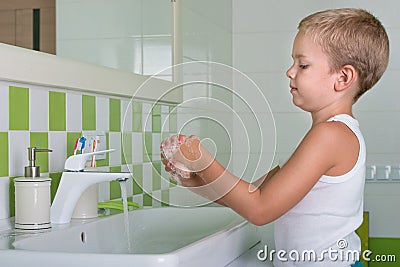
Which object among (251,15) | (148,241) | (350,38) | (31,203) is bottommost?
(148,241)

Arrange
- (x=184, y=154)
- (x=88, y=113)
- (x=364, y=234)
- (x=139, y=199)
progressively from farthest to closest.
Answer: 1. (x=364, y=234)
2. (x=139, y=199)
3. (x=88, y=113)
4. (x=184, y=154)

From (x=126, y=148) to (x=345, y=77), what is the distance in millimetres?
744

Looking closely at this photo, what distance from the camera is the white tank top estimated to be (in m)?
1.47

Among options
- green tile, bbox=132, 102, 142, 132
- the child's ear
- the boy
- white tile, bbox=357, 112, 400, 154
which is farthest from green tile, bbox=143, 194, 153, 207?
white tile, bbox=357, 112, 400, 154

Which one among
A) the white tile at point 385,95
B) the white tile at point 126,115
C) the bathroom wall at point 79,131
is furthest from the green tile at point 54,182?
the white tile at point 385,95

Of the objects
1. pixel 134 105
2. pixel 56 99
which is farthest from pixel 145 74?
pixel 56 99

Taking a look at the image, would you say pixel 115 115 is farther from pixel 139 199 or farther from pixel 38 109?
pixel 38 109

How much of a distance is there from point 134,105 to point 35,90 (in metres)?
0.54

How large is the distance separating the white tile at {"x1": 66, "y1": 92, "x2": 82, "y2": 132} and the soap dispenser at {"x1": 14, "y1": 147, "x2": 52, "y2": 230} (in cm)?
34

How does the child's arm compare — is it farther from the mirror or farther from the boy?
the mirror

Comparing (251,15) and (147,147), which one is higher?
(251,15)

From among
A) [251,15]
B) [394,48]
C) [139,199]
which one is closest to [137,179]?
[139,199]

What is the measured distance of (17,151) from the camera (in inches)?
58.8

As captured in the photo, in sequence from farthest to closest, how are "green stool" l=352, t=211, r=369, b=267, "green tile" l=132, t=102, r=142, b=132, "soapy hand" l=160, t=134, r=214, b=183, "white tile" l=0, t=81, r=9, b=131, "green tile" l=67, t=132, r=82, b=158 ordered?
1. "green stool" l=352, t=211, r=369, b=267
2. "green tile" l=132, t=102, r=142, b=132
3. "green tile" l=67, t=132, r=82, b=158
4. "white tile" l=0, t=81, r=9, b=131
5. "soapy hand" l=160, t=134, r=214, b=183
